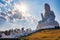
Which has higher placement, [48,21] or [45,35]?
[48,21]

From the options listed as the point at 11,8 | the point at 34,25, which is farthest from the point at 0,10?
the point at 34,25

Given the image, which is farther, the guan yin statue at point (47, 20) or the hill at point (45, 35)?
the guan yin statue at point (47, 20)

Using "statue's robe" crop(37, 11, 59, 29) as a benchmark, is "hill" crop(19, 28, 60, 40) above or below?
below

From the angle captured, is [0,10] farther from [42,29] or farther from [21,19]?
[42,29]

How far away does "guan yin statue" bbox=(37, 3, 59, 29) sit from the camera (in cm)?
340

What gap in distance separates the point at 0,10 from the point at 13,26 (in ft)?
1.29

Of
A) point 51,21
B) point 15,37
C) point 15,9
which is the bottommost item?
point 15,37

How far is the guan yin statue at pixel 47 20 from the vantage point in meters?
3.40

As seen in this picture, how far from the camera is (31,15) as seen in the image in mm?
3488

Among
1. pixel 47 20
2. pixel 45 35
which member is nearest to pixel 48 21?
pixel 47 20

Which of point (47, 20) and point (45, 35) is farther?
point (47, 20)

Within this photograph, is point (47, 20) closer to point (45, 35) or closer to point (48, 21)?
point (48, 21)

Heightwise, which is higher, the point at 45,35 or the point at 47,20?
the point at 47,20

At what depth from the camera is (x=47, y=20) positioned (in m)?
3.42
